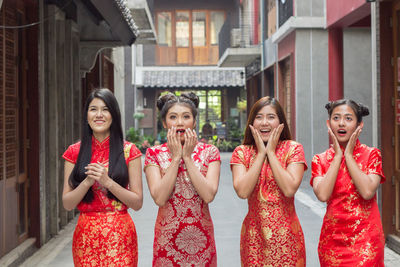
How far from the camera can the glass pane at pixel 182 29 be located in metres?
29.7

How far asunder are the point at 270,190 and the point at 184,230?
569mm

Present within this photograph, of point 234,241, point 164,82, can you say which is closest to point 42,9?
point 234,241

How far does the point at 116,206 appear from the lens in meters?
3.67

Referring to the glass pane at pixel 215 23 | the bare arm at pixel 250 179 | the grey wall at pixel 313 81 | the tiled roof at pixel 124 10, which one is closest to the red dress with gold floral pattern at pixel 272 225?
the bare arm at pixel 250 179

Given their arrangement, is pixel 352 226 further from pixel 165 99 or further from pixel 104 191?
pixel 104 191

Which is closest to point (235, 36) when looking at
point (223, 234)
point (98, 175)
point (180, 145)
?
point (223, 234)

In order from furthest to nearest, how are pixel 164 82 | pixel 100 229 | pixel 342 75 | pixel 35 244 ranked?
1. pixel 164 82
2. pixel 342 75
3. pixel 35 244
4. pixel 100 229

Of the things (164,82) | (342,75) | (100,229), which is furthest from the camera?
(164,82)

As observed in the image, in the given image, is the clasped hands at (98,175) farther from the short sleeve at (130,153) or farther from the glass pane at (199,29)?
the glass pane at (199,29)

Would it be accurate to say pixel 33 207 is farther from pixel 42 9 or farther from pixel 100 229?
pixel 100 229

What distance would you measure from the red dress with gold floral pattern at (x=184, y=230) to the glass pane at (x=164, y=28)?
26432 millimetres

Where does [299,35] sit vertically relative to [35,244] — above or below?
above

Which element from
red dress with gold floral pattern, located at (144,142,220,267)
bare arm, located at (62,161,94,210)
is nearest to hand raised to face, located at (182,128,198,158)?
red dress with gold floral pattern, located at (144,142,220,267)

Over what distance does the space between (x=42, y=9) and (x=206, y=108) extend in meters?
23.1
